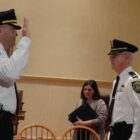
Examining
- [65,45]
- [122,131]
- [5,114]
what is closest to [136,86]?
[122,131]

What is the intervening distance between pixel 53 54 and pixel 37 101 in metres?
0.76

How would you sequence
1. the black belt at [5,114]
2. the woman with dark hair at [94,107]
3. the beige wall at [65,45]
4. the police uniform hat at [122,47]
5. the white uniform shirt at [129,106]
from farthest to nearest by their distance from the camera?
the beige wall at [65,45] → the woman with dark hair at [94,107] → the police uniform hat at [122,47] → the white uniform shirt at [129,106] → the black belt at [5,114]

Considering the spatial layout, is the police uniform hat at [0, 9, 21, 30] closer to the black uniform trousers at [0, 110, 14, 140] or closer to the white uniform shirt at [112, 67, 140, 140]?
the black uniform trousers at [0, 110, 14, 140]

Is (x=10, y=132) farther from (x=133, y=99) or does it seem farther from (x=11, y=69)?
(x=133, y=99)

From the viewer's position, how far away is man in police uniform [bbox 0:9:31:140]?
2.44 metres

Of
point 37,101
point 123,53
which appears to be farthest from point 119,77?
point 37,101

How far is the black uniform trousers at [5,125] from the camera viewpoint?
8.37ft

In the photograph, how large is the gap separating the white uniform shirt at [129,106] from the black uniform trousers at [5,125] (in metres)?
0.81

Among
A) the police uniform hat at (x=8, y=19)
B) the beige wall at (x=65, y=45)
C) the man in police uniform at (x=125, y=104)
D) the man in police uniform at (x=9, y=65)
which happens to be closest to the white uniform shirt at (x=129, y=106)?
the man in police uniform at (x=125, y=104)

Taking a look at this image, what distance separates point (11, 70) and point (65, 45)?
4.09 metres

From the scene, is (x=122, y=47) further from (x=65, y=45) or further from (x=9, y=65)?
(x=65, y=45)

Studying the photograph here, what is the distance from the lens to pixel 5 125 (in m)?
2.56

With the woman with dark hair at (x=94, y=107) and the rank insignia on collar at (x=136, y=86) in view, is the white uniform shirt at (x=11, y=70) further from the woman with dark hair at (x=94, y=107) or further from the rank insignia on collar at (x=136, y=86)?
the woman with dark hair at (x=94, y=107)

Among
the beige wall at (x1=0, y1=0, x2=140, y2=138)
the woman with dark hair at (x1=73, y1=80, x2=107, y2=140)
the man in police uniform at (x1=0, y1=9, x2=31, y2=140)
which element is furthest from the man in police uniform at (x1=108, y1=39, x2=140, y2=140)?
the beige wall at (x1=0, y1=0, x2=140, y2=138)
